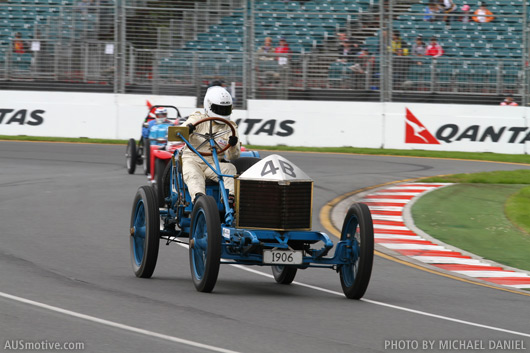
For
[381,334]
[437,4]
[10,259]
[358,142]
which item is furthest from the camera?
[437,4]

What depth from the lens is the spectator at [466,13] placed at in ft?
84.7

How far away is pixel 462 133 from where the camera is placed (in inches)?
952

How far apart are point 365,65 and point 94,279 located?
17.9m

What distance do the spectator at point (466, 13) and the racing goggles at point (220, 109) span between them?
18.2 metres

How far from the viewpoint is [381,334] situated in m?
6.58

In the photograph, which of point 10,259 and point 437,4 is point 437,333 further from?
point 437,4

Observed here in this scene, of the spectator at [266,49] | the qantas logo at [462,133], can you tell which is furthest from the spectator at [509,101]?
the spectator at [266,49]

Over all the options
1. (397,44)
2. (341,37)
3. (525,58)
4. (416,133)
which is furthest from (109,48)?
(525,58)

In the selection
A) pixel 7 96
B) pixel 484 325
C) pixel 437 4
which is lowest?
pixel 484 325

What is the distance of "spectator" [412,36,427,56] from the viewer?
83.2 ft

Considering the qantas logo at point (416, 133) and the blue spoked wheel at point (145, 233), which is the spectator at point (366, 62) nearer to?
the qantas logo at point (416, 133)

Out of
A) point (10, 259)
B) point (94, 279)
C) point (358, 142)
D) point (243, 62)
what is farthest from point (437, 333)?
point (243, 62)

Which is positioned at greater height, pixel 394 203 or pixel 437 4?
pixel 437 4

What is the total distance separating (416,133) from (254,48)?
5316mm
